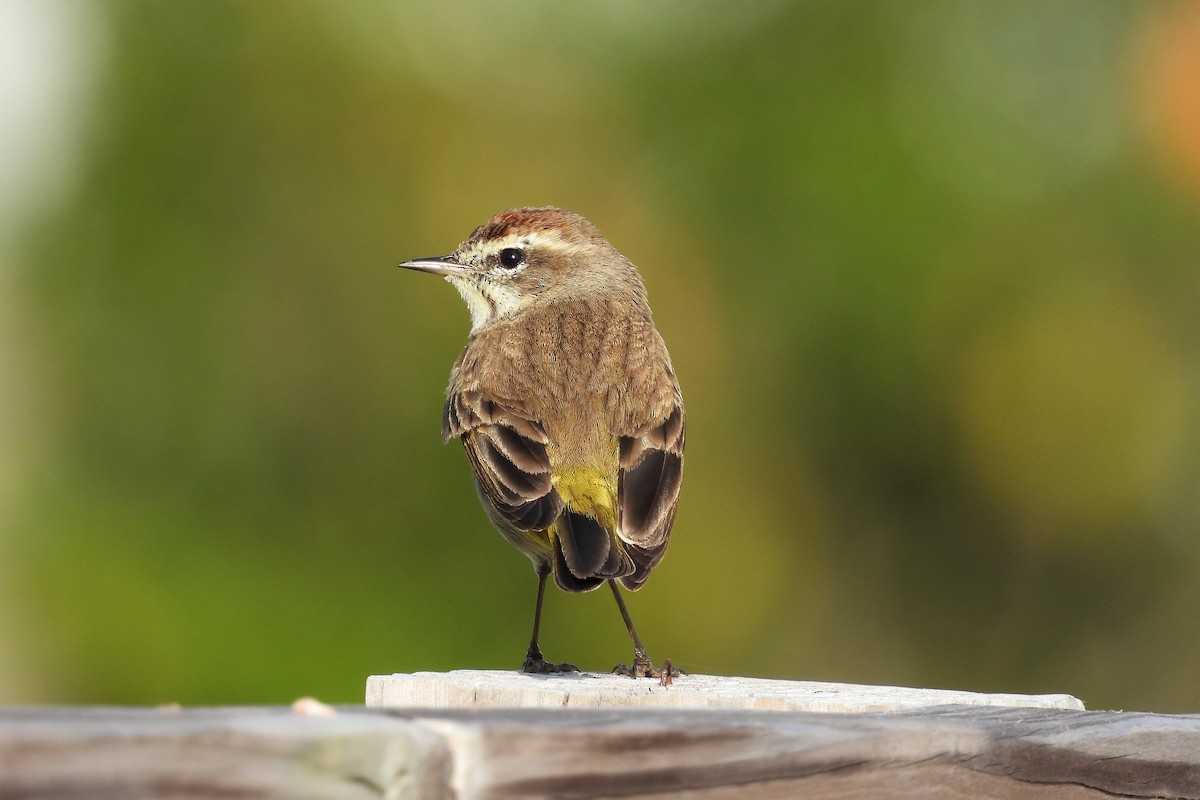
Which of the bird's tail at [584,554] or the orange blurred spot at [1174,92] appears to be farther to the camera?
the orange blurred spot at [1174,92]

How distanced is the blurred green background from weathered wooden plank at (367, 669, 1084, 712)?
208 inches

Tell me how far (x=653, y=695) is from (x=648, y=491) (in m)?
1.83

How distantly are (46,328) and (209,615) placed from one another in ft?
9.89

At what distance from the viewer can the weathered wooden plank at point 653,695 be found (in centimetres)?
449

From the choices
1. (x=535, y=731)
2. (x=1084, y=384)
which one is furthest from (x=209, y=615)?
(x=535, y=731)

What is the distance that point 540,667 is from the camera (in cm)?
644

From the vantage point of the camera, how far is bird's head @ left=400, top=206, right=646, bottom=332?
816cm

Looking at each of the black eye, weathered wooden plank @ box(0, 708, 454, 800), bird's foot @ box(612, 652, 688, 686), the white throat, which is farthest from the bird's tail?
weathered wooden plank @ box(0, 708, 454, 800)

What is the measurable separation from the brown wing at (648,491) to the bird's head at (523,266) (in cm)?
151

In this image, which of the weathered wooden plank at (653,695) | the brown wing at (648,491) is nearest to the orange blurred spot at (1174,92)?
the brown wing at (648,491)

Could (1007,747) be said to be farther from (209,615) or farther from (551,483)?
(209,615)

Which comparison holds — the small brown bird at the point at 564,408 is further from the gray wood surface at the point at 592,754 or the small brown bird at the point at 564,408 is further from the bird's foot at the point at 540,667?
the gray wood surface at the point at 592,754

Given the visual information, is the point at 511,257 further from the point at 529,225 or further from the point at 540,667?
the point at 540,667

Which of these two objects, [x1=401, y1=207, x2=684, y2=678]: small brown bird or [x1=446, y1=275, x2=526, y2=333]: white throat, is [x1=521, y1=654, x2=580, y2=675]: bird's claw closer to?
[x1=401, y1=207, x2=684, y2=678]: small brown bird
